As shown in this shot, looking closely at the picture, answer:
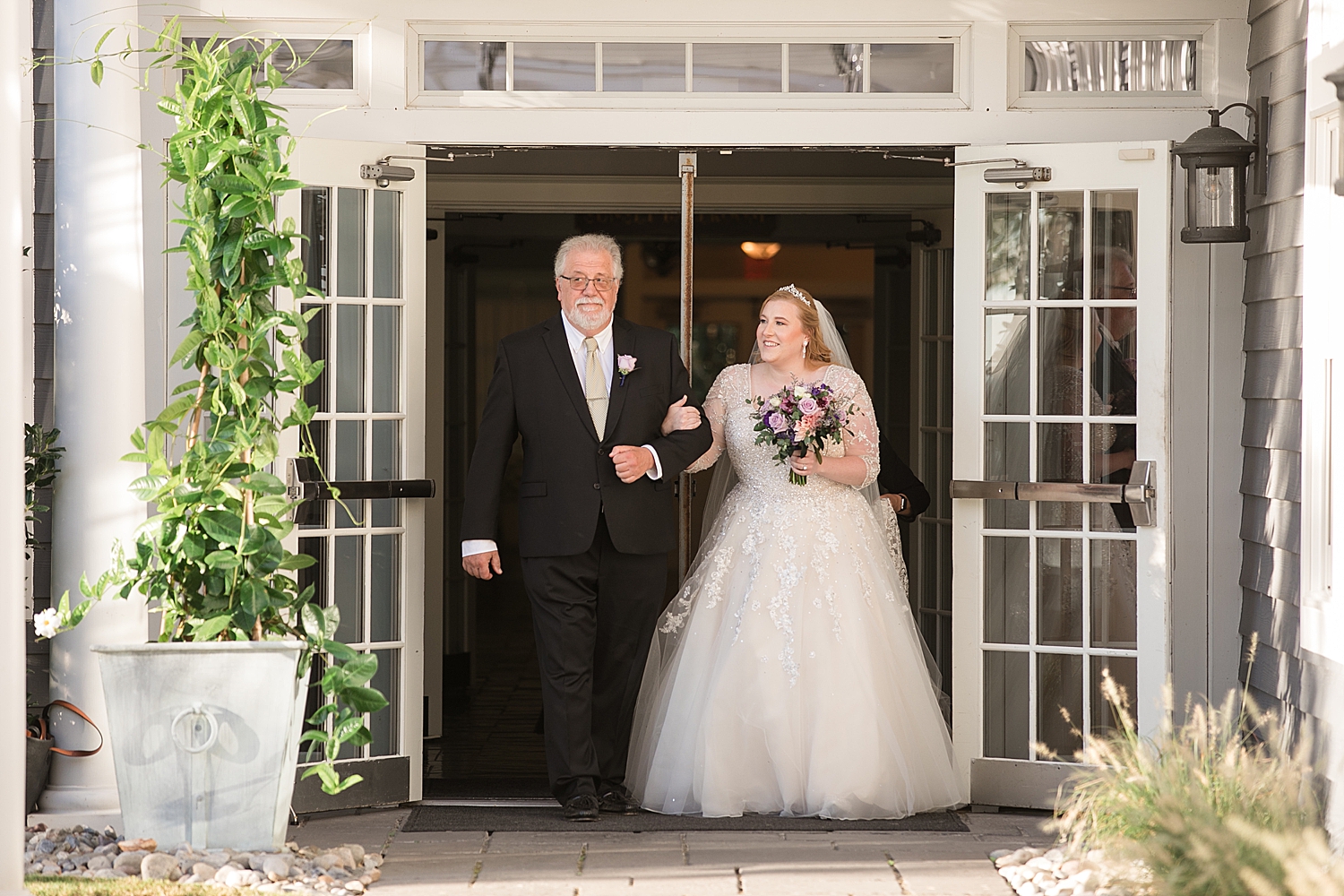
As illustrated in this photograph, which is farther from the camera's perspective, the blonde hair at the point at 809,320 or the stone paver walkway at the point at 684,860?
the blonde hair at the point at 809,320

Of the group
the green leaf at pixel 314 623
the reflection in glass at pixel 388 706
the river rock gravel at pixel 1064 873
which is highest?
the green leaf at pixel 314 623

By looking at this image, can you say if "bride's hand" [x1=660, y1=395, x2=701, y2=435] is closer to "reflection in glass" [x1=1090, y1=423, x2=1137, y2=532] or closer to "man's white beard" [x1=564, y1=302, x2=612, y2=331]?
"man's white beard" [x1=564, y1=302, x2=612, y2=331]

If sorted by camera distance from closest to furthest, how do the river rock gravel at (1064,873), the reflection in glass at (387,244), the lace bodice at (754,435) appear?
the river rock gravel at (1064,873)
the reflection in glass at (387,244)
the lace bodice at (754,435)

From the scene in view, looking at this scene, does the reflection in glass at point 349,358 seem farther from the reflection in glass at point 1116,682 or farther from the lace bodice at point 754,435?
the reflection in glass at point 1116,682

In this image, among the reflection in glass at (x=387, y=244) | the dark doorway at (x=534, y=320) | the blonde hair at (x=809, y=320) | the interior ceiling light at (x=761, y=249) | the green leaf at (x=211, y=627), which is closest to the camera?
the green leaf at (x=211, y=627)

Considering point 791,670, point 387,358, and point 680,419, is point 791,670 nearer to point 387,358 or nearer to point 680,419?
point 680,419

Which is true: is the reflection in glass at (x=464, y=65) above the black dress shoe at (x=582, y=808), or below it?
above

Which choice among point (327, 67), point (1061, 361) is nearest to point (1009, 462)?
point (1061, 361)

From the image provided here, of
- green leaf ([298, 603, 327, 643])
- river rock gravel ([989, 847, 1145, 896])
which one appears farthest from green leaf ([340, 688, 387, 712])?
river rock gravel ([989, 847, 1145, 896])

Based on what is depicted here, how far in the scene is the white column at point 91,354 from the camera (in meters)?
3.81

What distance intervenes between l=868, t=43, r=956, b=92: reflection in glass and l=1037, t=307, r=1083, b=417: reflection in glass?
0.84 meters

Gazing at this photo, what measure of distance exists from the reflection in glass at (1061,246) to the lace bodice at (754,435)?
27.3 inches

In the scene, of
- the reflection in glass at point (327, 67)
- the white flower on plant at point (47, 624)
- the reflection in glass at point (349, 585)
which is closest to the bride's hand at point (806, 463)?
the reflection in glass at point (349, 585)

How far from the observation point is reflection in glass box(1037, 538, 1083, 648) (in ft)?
14.4
